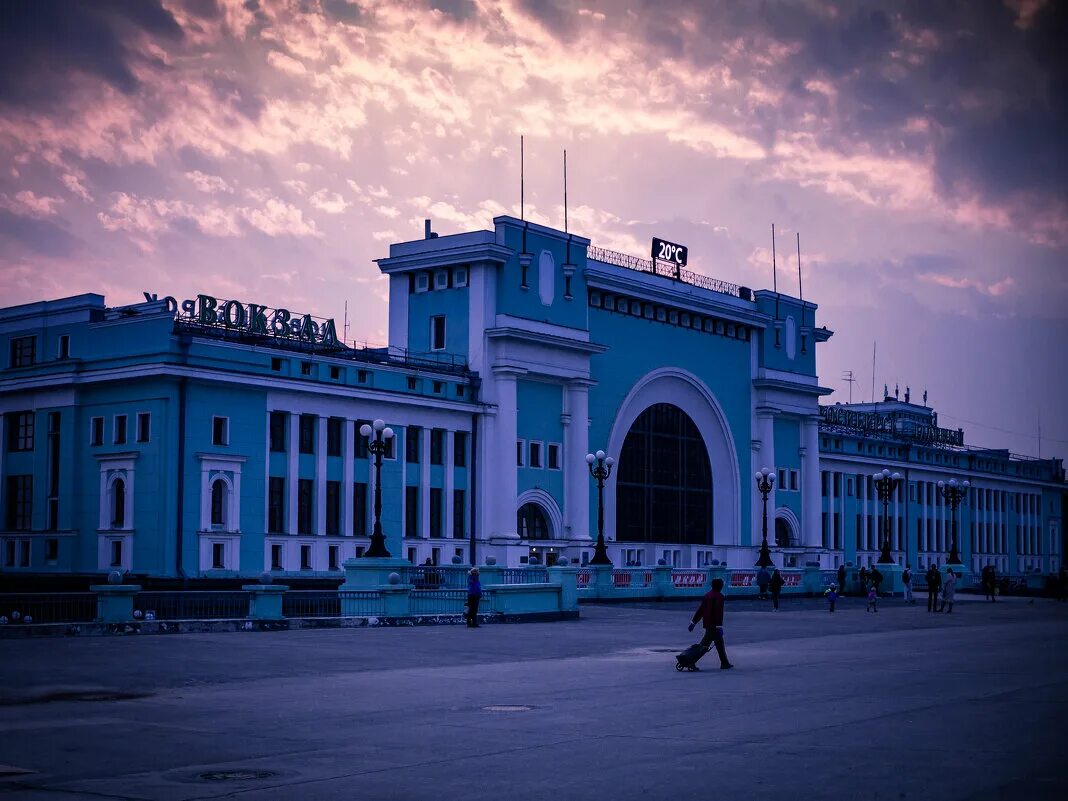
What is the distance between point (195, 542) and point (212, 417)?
546 centimetres

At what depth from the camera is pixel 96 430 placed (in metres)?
62.4

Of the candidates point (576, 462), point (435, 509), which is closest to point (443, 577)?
point (435, 509)

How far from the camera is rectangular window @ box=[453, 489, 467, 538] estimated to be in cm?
7375

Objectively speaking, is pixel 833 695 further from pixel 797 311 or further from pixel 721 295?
pixel 797 311

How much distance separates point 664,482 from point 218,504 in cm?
3446

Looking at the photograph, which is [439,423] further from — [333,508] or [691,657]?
[691,657]

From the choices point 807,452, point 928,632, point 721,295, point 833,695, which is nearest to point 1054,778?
point 833,695

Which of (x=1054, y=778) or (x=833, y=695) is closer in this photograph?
(x=1054, y=778)

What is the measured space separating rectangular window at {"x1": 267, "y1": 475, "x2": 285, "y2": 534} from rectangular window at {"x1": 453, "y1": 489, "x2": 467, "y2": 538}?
11845 mm

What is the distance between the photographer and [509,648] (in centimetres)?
3225

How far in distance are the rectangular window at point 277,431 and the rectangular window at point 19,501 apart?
36.0 ft

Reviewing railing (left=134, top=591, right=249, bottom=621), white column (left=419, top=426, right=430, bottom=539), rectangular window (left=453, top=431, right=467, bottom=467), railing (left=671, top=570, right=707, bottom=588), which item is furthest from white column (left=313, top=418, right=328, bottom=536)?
railing (left=134, top=591, right=249, bottom=621)

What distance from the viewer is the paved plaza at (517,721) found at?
13219 millimetres

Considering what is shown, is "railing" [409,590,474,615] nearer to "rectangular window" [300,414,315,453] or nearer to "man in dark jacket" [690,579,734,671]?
"man in dark jacket" [690,579,734,671]
